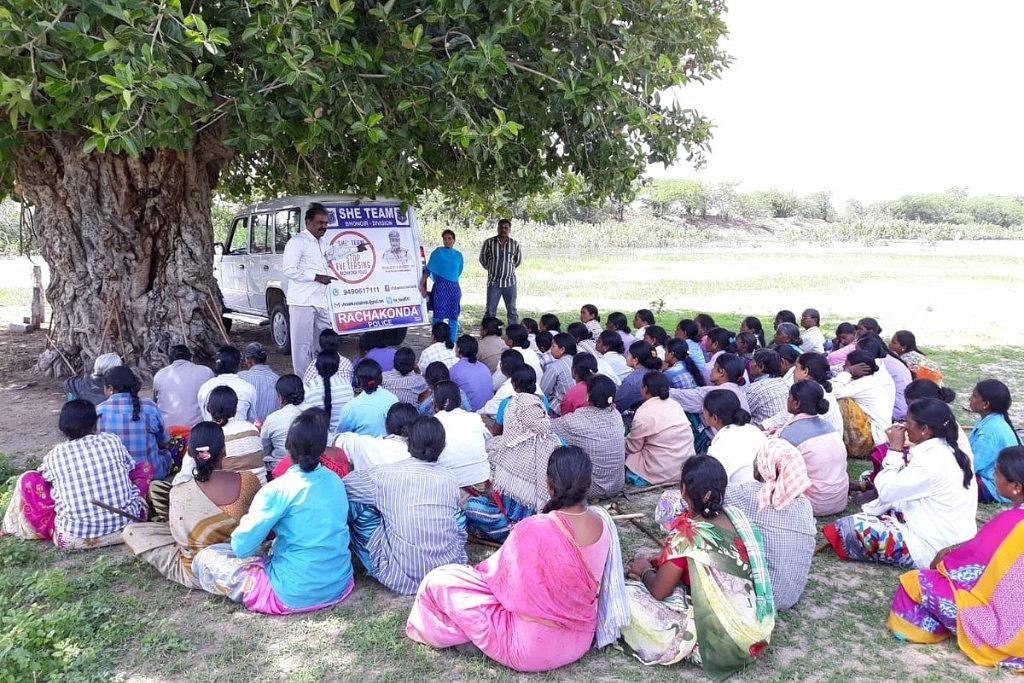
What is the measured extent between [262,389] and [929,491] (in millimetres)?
4585

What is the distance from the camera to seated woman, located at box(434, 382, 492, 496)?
471 cm

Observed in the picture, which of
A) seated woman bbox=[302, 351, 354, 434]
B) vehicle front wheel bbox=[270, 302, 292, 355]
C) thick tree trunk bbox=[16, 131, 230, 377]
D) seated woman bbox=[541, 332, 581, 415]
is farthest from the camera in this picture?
vehicle front wheel bbox=[270, 302, 292, 355]

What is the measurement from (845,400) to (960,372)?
15.1 ft

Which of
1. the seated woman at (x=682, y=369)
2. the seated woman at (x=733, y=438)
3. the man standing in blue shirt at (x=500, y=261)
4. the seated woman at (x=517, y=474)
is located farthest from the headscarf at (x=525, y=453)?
the man standing in blue shirt at (x=500, y=261)

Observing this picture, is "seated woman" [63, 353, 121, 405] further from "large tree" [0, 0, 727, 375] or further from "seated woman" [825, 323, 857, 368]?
"seated woman" [825, 323, 857, 368]

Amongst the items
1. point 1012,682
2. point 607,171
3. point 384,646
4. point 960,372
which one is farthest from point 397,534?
point 960,372

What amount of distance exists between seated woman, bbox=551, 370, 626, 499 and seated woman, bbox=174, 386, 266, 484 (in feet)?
6.17

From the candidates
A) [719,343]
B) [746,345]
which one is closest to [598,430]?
[719,343]

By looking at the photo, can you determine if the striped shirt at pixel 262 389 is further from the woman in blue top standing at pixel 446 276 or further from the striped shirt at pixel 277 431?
the woman in blue top standing at pixel 446 276

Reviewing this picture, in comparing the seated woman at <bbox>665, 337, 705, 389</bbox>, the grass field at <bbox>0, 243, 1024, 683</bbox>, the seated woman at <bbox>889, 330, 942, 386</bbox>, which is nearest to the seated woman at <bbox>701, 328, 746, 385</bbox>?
the seated woman at <bbox>665, 337, 705, 389</bbox>

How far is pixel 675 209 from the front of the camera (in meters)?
51.5

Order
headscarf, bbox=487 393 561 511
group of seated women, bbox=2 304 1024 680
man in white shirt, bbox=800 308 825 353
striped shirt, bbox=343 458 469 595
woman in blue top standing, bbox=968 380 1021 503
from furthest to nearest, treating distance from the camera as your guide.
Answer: man in white shirt, bbox=800 308 825 353 → woman in blue top standing, bbox=968 380 1021 503 → headscarf, bbox=487 393 561 511 → striped shirt, bbox=343 458 469 595 → group of seated women, bbox=2 304 1024 680

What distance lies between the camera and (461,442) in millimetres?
4734

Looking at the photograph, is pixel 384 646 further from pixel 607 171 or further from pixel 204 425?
pixel 607 171
